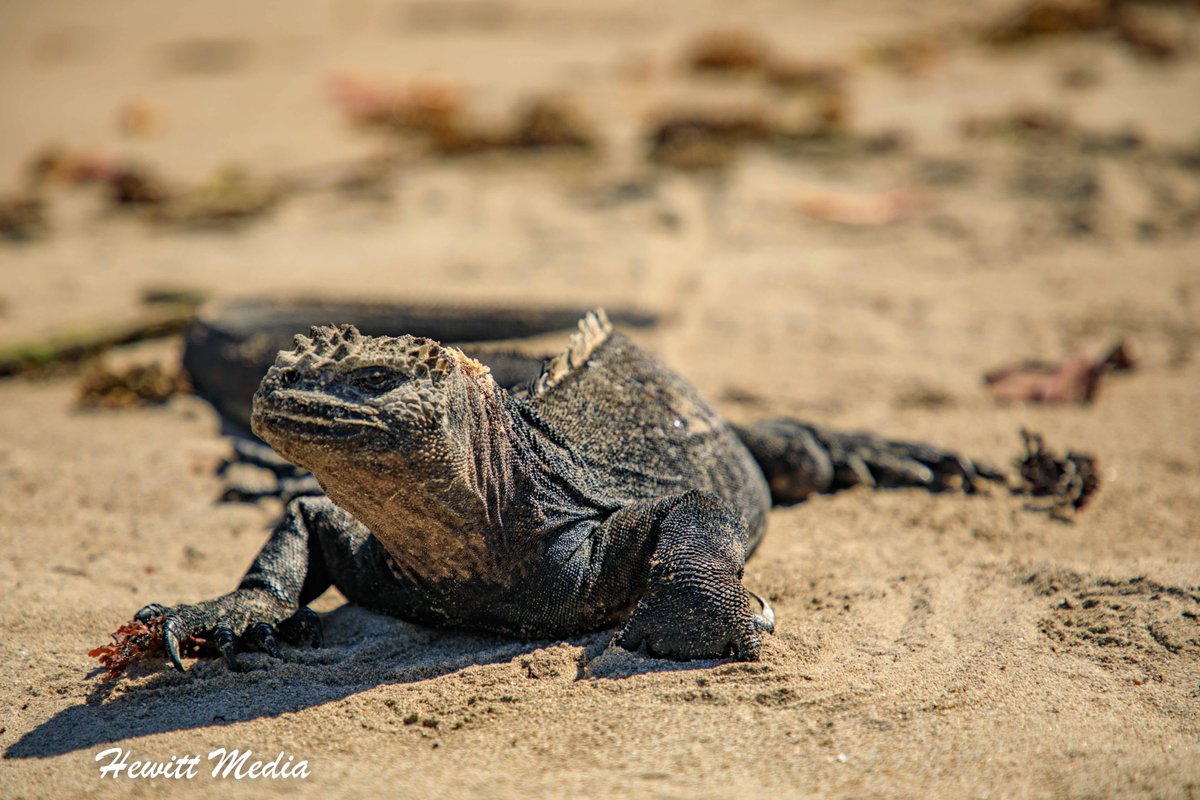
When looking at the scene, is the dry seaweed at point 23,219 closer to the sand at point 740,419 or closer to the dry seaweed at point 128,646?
the sand at point 740,419

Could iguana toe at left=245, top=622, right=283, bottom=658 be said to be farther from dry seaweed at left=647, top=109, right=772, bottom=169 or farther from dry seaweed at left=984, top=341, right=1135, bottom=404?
dry seaweed at left=647, top=109, right=772, bottom=169

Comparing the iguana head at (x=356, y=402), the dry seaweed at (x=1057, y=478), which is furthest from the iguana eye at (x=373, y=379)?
the dry seaweed at (x=1057, y=478)

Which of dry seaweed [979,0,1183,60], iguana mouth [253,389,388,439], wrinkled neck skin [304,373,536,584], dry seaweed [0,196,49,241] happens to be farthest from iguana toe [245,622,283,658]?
dry seaweed [979,0,1183,60]

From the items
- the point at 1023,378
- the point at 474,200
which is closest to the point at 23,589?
the point at 1023,378

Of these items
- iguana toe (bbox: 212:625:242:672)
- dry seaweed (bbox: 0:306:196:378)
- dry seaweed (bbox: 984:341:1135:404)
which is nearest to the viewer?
iguana toe (bbox: 212:625:242:672)

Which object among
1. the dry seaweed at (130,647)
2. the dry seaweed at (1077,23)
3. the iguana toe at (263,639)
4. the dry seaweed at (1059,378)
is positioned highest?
the dry seaweed at (1077,23)

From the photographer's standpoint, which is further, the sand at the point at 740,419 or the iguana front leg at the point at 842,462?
the iguana front leg at the point at 842,462

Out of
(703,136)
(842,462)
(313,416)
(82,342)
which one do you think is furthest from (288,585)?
(703,136)
